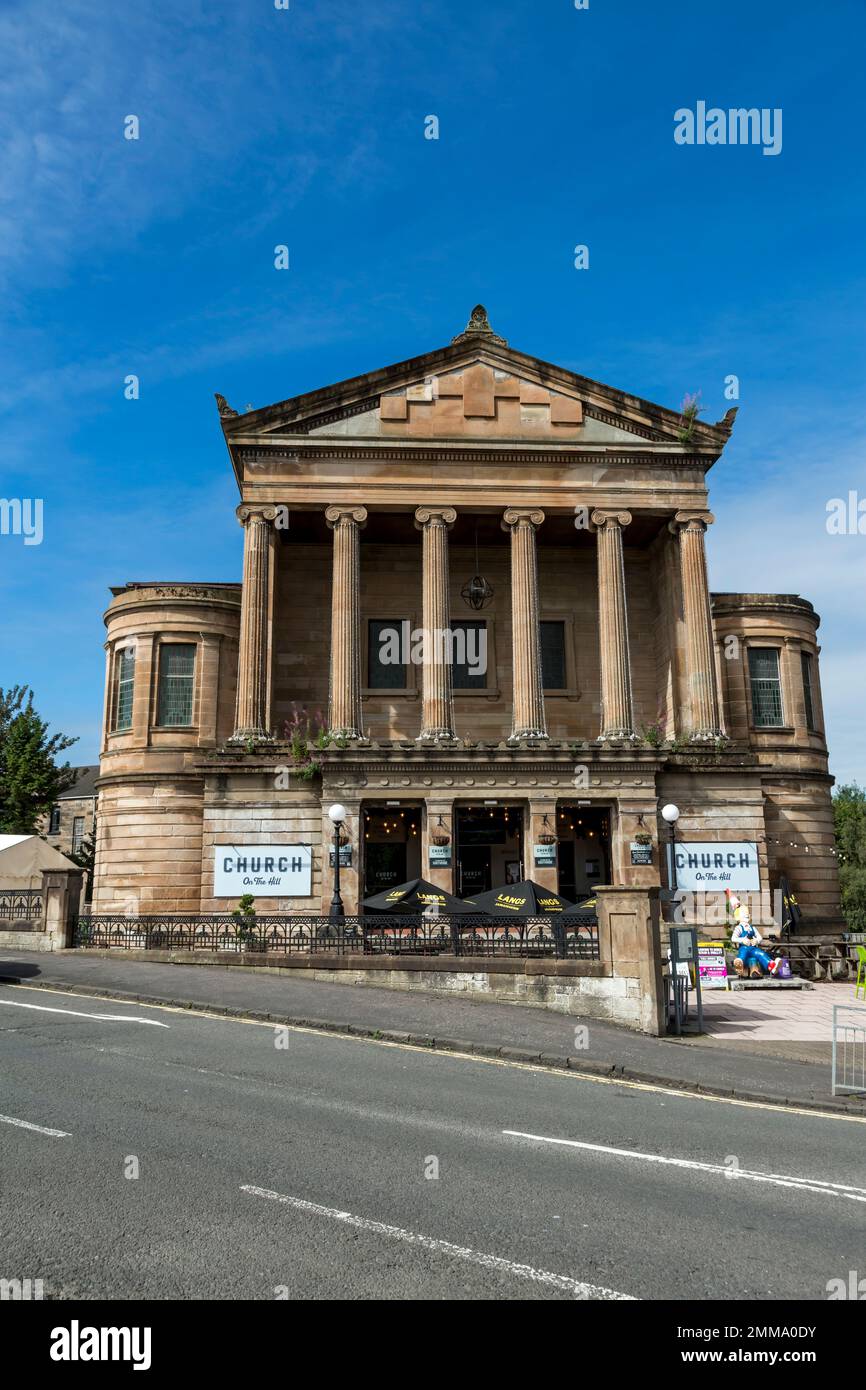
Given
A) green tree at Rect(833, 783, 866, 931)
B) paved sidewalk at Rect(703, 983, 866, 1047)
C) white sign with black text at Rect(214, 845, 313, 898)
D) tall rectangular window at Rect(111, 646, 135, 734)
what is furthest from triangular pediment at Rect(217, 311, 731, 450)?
green tree at Rect(833, 783, 866, 931)

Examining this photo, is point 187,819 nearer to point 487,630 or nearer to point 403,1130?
point 487,630

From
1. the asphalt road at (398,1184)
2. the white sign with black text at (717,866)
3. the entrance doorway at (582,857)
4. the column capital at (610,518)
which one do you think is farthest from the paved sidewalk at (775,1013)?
the column capital at (610,518)

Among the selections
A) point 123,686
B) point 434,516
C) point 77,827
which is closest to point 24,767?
point 123,686

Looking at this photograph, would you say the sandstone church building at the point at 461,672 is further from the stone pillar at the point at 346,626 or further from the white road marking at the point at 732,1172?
the white road marking at the point at 732,1172

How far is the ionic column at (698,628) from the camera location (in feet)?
107

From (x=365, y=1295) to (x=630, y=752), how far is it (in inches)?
1011

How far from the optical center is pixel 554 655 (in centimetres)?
3741

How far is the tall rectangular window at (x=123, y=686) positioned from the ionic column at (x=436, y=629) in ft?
36.1

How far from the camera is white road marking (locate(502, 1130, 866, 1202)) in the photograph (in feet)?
26.0

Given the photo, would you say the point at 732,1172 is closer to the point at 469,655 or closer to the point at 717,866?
the point at 717,866

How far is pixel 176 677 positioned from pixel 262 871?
371 inches

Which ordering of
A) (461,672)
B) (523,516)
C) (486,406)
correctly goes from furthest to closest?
(461,672) → (486,406) → (523,516)

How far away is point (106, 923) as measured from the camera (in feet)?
83.4

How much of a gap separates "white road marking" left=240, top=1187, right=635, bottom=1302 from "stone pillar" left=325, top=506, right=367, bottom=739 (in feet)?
79.2
